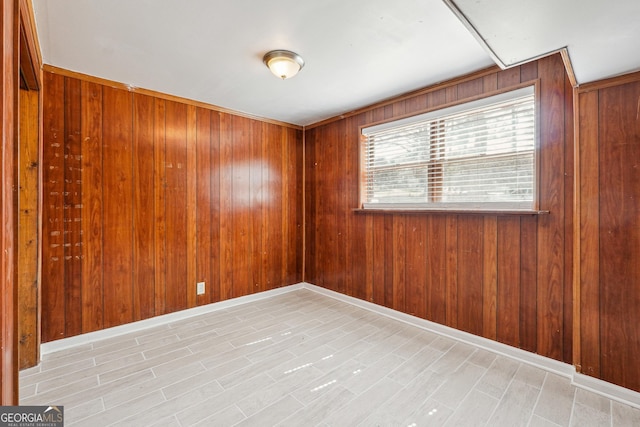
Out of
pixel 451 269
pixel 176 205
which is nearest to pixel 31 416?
pixel 176 205

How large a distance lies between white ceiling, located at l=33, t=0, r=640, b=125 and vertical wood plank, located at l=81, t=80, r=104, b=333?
32 cm

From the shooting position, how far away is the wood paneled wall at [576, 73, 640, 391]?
1.85 meters

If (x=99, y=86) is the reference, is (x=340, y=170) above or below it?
below

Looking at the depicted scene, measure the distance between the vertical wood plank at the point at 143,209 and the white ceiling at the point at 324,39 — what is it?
1.09ft

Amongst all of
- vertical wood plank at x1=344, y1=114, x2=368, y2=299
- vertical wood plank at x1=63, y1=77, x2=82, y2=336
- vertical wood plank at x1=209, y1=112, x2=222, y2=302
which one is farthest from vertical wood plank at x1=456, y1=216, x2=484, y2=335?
vertical wood plank at x1=63, y1=77, x2=82, y2=336

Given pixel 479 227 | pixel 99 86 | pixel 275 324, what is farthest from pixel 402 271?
pixel 99 86

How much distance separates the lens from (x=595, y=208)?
77.7 inches

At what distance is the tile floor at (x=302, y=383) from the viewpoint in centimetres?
173

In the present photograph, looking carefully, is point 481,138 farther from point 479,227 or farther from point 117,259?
point 117,259

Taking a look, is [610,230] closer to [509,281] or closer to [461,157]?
[509,281]

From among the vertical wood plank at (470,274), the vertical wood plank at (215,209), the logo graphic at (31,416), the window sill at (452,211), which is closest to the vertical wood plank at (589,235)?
the window sill at (452,211)

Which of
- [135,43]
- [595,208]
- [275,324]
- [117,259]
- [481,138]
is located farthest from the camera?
[275,324]

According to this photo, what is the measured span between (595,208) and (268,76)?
2698 millimetres

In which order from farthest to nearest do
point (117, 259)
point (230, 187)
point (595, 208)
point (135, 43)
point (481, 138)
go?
point (230, 187) < point (117, 259) < point (481, 138) < point (135, 43) < point (595, 208)
